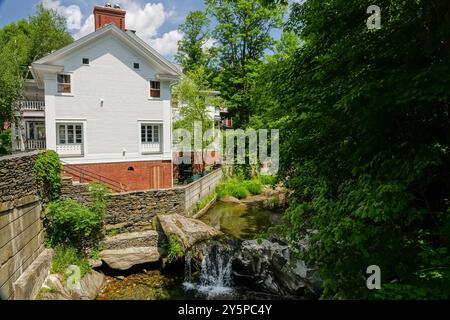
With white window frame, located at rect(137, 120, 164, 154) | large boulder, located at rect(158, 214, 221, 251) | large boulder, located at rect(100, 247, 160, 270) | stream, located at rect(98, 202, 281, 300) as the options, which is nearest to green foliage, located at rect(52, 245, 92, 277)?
large boulder, located at rect(100, 247, 160, 270)

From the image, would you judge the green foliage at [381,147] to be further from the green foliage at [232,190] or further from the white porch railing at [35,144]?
the white porch railing at [35,144]

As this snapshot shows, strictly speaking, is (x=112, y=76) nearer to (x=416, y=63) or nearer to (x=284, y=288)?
(x=284, y=288)

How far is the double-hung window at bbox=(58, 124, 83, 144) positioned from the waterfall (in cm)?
951

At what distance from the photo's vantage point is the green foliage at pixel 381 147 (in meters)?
3.45

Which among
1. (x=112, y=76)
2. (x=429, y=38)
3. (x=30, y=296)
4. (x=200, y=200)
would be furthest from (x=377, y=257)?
(x=112, y=76)

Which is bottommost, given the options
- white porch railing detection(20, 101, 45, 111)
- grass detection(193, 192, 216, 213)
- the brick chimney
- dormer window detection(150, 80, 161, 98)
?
grass detection(193, 192, 216, 213)

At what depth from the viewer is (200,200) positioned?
16.8 m

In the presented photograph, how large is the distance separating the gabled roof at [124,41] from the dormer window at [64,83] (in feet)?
1.51

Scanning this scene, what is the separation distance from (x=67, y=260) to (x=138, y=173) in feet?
26.2

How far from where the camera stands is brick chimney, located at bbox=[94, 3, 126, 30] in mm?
17156

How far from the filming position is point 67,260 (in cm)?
963

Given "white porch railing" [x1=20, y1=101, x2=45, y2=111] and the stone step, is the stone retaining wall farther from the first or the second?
"white porch railing" [x1=20, y1=101, x2=45, y2=111]

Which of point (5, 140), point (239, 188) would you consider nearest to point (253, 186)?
point (239, 188)
